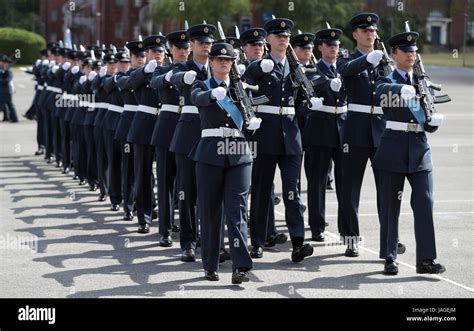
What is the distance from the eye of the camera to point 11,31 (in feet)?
216

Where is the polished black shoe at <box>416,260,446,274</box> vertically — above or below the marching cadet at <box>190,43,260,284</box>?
below

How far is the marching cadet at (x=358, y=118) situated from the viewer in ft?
31.5

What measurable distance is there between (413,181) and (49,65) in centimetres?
1133

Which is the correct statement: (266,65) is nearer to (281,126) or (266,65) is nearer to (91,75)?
(281,126)

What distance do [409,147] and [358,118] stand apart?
113 centimetres

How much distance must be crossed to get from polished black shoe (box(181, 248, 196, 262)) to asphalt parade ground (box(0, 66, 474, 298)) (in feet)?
0.31

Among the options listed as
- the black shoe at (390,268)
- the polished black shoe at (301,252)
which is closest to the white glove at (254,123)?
the polished black shoe at (301,252)

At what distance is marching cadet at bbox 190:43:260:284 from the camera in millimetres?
8367

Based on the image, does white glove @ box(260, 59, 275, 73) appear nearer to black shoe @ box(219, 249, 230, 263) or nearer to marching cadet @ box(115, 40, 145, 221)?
black shoe @ box(219, 249, 230, 263)

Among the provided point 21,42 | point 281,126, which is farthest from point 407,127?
point 21,42

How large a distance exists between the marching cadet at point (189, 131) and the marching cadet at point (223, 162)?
0.51 m

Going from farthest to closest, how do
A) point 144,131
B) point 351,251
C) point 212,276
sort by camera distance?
1. point 144,131
2. point 351,251
3. point 212,276

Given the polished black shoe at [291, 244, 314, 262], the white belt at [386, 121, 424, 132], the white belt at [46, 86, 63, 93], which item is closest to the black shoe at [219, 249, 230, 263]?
the polished black shoe at [291, 244, 314, 262]

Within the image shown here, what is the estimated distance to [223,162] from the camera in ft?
27.5
